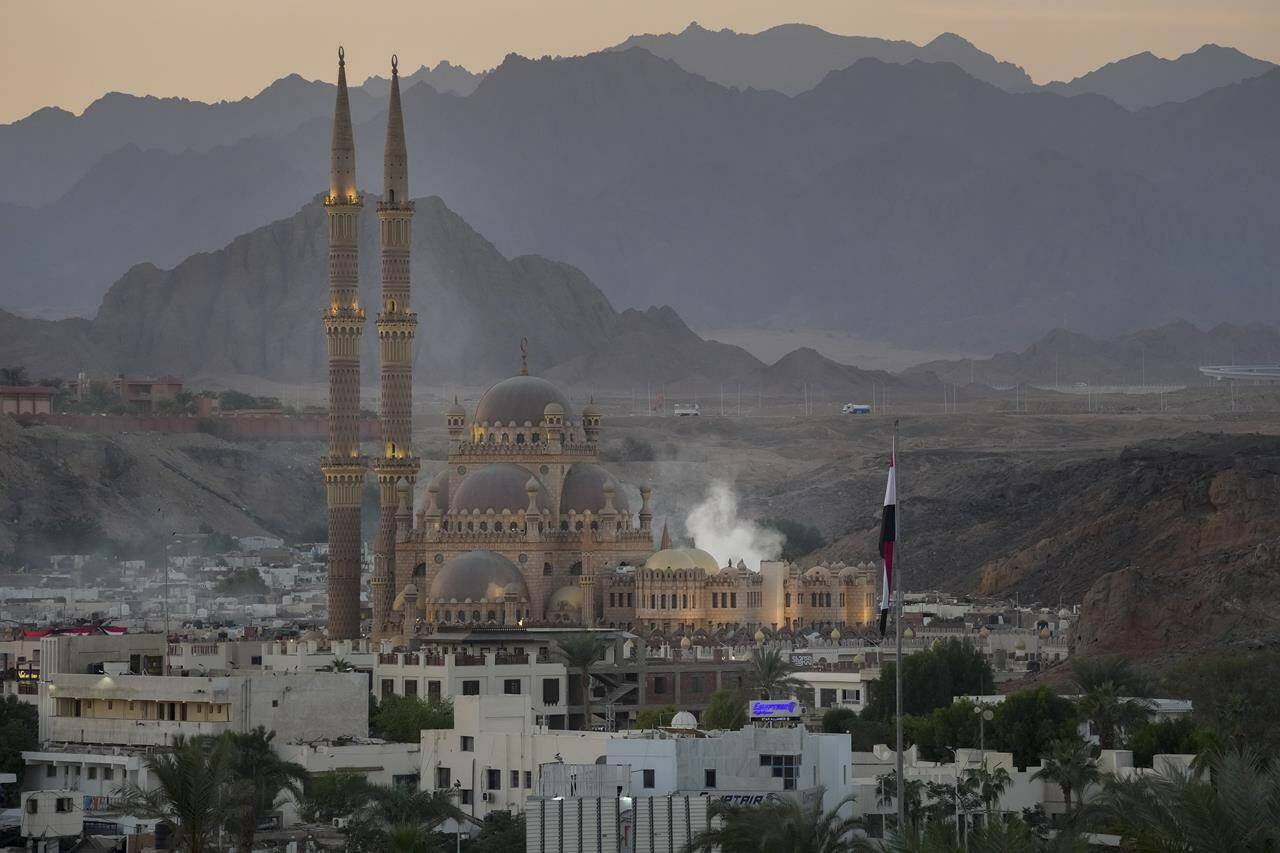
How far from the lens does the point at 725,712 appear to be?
8625 cm

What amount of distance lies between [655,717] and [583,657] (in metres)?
10.6

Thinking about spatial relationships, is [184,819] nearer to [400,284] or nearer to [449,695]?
[449,695]

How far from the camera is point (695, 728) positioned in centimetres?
6800

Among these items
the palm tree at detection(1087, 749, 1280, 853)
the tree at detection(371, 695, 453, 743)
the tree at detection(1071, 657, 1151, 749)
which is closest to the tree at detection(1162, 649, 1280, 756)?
the tree at detection(1071, 657, 1151, 749)

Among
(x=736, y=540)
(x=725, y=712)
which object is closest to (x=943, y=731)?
(x=725, y=712)

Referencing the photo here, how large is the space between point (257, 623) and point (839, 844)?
106920 mm

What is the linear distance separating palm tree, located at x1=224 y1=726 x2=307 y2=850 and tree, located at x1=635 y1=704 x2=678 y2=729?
12.3m

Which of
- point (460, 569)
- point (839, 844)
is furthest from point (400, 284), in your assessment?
point (839, 844)

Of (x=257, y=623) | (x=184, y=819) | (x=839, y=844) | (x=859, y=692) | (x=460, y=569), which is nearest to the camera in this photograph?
(x=839, y=844)

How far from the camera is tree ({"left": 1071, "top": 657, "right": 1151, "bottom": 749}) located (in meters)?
82.2

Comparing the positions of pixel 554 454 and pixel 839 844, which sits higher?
pixel 554 454

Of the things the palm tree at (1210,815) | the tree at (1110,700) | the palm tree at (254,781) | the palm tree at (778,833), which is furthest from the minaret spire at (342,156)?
the palm tree at (1210,815)

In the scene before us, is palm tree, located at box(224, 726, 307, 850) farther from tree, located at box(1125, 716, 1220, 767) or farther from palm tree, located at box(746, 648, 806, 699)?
palm tree, located at box(746, 648, 806, 699)

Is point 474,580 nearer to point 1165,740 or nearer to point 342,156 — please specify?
point 342,156
